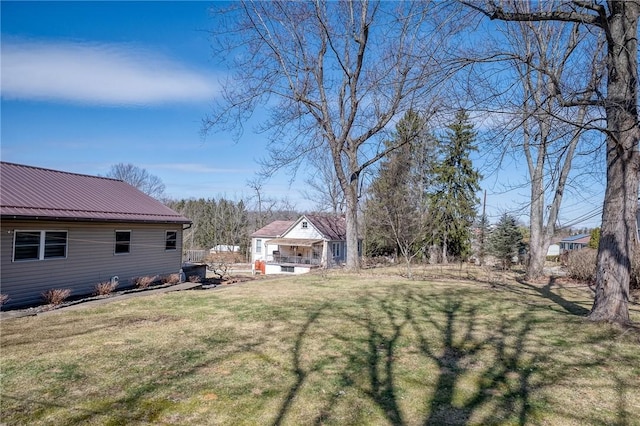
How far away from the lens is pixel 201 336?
5250 millimetres

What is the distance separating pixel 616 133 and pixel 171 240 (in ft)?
44.3

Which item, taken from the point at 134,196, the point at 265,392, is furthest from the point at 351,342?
the point at 134,196

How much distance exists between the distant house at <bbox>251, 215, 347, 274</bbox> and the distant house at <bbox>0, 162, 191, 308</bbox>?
1536cm

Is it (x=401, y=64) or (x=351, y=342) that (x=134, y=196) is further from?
(x=351, y=342)

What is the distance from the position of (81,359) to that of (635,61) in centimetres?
802

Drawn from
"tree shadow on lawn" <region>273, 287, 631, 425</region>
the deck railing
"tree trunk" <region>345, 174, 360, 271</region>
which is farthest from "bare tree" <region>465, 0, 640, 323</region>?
the deck railing

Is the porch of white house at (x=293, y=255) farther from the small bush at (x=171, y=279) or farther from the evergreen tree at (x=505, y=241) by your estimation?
the small bush at (x=171, y=279)

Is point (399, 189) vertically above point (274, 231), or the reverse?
point (399, 189)

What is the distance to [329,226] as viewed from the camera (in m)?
32.8

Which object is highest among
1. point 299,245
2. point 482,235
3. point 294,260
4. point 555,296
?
point 482,235

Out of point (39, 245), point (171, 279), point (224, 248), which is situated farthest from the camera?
point (224, 248)

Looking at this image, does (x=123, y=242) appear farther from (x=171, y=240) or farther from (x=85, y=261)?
(x=171, y=240)

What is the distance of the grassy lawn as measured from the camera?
3.02 m

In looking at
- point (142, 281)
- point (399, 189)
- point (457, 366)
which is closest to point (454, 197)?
point (399, 189)
